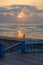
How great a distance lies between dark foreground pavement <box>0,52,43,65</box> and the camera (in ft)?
18.2

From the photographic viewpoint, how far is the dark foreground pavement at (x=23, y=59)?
5562 millimetres

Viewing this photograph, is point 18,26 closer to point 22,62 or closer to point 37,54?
point 37,54

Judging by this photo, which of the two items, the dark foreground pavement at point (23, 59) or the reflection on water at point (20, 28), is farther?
the reflection on water at point (20, 28)

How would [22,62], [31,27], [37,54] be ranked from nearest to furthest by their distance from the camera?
1. [22,62]
2. [37,54]
3. [31,27]

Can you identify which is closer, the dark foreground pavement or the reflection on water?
the dark foreground pavement

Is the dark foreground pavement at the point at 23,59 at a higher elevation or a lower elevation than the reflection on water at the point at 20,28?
lower

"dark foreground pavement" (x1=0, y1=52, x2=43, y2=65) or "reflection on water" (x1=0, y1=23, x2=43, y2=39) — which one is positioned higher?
"reflection on water" (x1=0, y1=23, x2=43, y2=39)

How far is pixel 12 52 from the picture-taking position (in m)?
7.06

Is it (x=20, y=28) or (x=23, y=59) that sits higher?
(x=20, y=28)

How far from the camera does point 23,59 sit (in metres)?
6.05

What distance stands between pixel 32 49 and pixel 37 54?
23.3 inches

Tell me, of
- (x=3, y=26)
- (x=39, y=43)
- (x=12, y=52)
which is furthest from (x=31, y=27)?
(x=12, y=52)

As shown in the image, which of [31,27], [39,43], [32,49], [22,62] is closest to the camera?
[22,62]

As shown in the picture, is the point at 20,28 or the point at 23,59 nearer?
the point at 23,59
